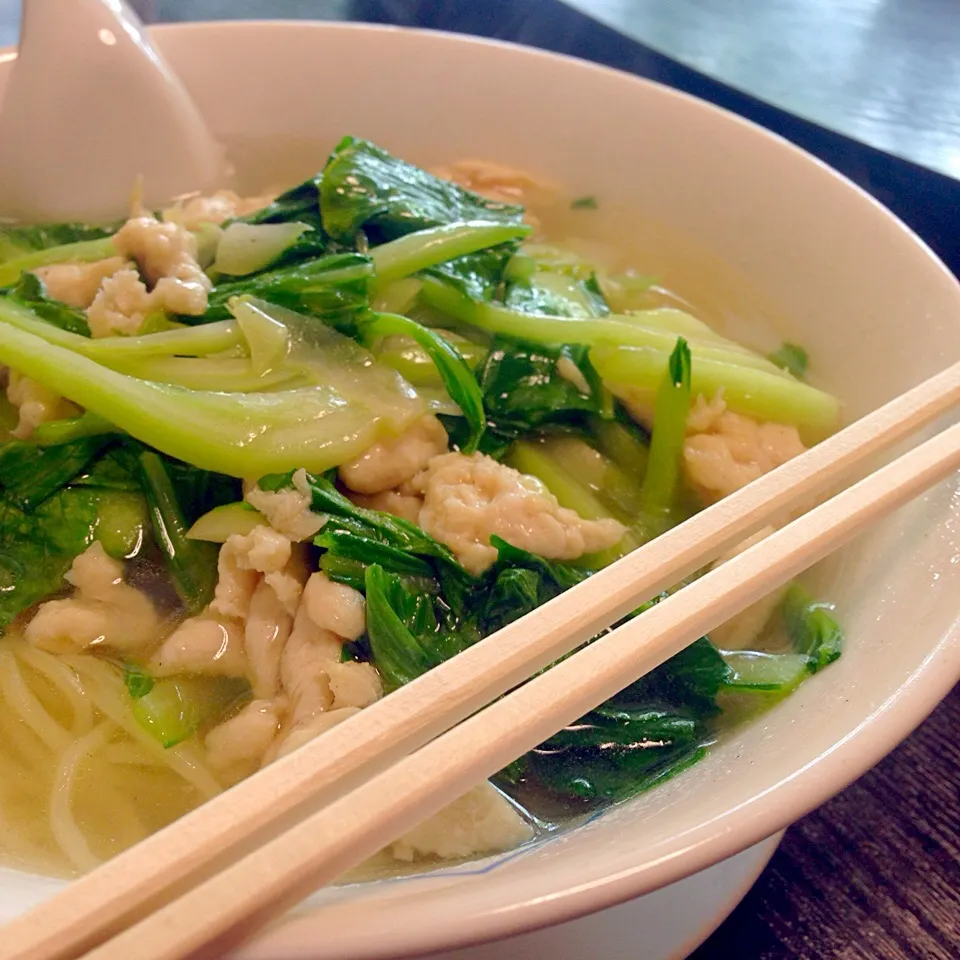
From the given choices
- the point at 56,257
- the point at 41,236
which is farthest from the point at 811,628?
the point at 41,236

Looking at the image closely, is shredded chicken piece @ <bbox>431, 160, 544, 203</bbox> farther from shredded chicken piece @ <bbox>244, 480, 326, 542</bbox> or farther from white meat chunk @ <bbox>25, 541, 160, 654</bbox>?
white meat chunk @ <bbox>25, 541, 160, 654</bbox>

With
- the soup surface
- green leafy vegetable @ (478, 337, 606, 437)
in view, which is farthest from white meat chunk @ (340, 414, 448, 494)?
green leafy vegetable @ (478, 337, 606, 437)

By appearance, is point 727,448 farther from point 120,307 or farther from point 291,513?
point 120,307

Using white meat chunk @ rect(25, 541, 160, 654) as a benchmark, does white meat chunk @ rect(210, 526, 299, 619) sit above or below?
above

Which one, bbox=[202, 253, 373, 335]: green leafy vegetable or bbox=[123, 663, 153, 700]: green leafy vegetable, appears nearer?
bbox=[123, 663, 153, 700]: green leafy vegetable

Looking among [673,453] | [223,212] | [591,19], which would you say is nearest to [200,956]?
[673,453]

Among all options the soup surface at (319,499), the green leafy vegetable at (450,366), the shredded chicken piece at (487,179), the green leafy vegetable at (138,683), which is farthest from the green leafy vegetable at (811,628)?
the shredded chicken piece at (487,179)
